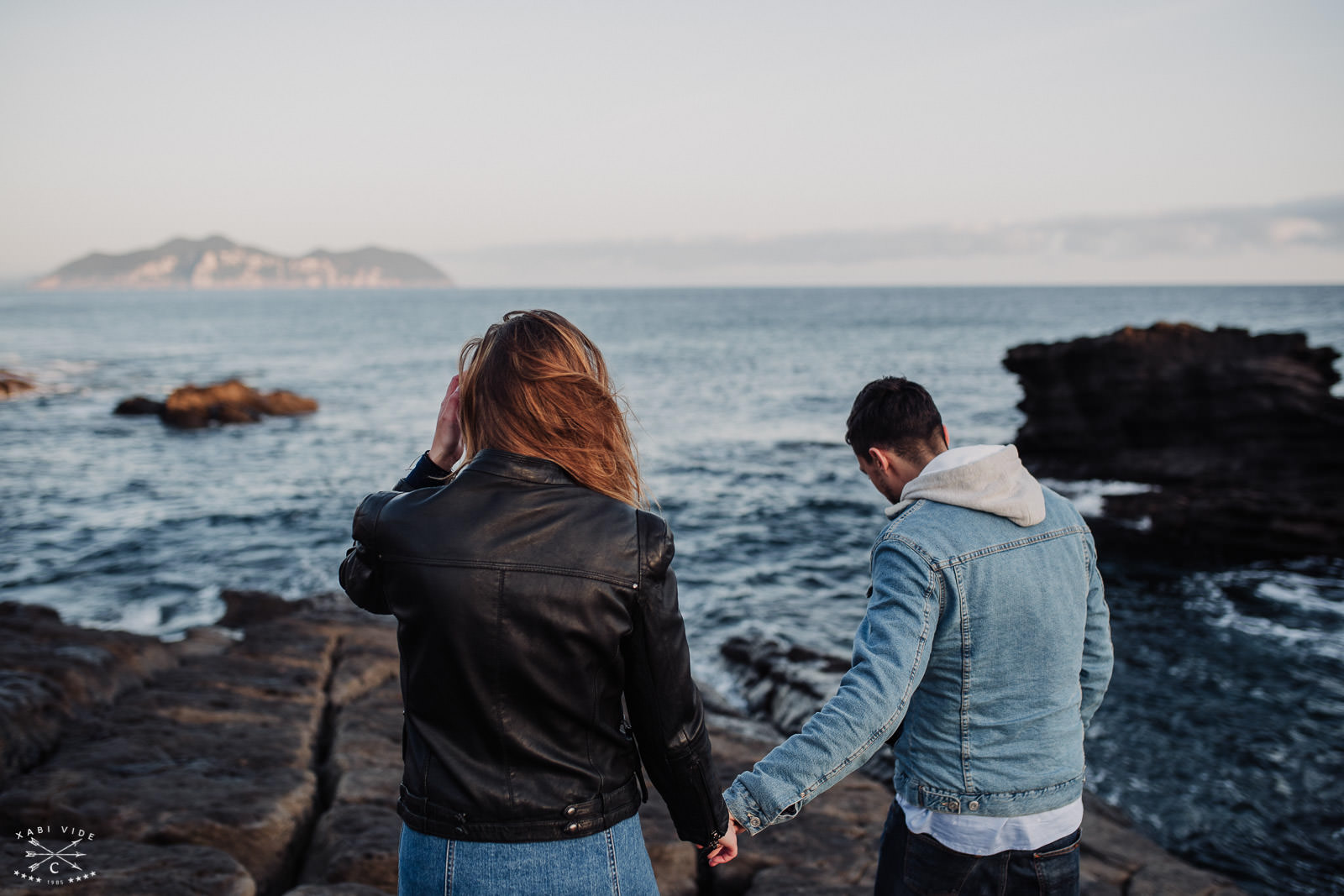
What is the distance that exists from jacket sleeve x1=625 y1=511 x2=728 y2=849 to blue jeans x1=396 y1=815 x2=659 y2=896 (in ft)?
0.64

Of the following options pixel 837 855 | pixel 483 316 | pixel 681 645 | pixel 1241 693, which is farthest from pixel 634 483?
pixel 483 316

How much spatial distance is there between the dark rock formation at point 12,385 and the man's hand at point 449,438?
4020 centimetres

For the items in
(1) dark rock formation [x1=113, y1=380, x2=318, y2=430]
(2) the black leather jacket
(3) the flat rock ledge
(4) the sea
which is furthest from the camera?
(1) dark rock formation [x1=113, y1=380, x2=318, y2=430]

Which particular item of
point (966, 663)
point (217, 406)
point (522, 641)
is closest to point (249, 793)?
point (522, 641)

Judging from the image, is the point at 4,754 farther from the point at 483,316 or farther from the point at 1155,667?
the point at 483,316

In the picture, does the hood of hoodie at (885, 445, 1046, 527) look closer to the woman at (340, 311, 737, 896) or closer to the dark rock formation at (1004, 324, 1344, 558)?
the woman at (340, 311, 737, 896)

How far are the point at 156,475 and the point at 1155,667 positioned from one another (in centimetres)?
2175

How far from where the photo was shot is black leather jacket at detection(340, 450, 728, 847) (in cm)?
189

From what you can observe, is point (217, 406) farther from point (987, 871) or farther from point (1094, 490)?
point (987, 871)

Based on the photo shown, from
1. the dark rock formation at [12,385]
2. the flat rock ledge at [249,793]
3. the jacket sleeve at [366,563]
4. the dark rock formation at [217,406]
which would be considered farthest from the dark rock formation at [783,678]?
the dark rock formation at [12,385]

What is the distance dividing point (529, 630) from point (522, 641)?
0.03m

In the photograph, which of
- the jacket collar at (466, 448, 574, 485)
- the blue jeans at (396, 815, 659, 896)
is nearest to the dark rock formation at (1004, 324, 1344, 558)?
the blue jeans at (396, 815, 659, 896)

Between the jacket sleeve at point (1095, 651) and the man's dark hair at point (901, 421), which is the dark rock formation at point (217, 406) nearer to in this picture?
the man's dark hair at point (901, 421)

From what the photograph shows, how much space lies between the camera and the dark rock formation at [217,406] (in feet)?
92.5
